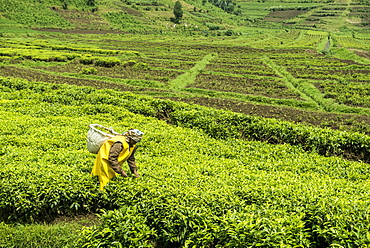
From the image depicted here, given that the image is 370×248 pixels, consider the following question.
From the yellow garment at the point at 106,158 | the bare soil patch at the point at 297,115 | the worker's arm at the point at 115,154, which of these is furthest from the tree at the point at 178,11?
the worker's arm at the point at 115,154

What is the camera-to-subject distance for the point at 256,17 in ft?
541

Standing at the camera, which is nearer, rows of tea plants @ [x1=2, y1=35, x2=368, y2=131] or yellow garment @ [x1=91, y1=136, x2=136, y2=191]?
yellow garment @ [x1=91, y1=136, x2=136, y2=191]

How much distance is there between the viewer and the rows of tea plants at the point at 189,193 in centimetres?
663

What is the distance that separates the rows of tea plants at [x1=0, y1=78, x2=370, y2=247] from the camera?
21.8ft

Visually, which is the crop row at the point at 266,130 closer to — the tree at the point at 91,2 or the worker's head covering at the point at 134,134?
the worker's head covering at the point at 134,134

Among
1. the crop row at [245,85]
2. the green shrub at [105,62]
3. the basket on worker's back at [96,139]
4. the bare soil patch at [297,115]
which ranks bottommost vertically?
the bare soil patch at [297,115]

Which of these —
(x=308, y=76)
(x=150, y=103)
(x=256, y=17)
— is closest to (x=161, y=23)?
(x=256, y=17)

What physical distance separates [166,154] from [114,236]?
568 cm

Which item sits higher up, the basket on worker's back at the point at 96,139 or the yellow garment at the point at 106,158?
the basket on worker's back at the point at 96,139

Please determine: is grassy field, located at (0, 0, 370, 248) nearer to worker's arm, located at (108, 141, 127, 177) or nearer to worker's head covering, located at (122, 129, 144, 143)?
worker's arm, located at (108, 141, 127, 177)

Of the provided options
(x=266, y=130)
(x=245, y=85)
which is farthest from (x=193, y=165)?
(x=245, y=85)

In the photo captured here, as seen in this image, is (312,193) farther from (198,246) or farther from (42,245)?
(42,245)

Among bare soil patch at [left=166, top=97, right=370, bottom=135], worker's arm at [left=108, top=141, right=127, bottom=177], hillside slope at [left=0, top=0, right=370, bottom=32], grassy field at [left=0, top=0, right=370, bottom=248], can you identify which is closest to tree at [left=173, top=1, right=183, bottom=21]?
hillside slope at [left=0, top=0, right=370, bottom=32]

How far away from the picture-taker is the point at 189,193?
7812 mm
